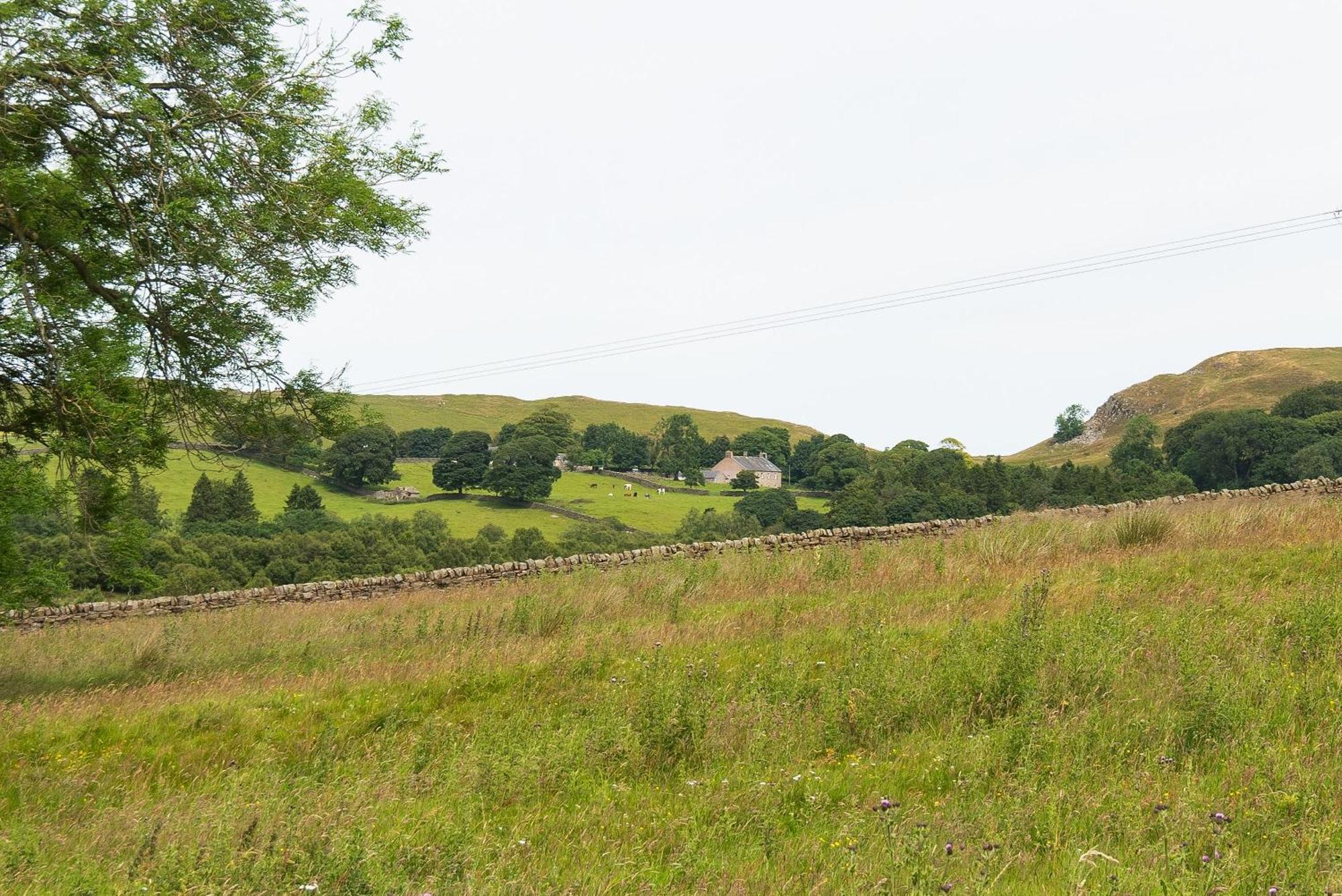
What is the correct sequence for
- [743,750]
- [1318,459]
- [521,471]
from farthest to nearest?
[521,471] → [1318,459] → [743,750]

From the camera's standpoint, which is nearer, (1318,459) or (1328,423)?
(1318,459)

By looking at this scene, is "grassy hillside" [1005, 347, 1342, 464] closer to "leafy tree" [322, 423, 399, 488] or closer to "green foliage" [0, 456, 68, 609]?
"leafy tree" [322, 423, 399, 488]

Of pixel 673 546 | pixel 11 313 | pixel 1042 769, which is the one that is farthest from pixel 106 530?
pixel 673 546

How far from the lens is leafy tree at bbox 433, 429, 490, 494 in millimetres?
88188

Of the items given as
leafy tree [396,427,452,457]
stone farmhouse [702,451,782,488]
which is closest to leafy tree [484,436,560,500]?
leafy tree [396,427,452,457]

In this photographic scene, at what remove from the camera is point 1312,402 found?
90.4 meters

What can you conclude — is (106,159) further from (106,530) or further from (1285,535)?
(1285,535)

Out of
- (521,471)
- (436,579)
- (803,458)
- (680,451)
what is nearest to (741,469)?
(680,451)

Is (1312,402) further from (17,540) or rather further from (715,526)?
(17,540)

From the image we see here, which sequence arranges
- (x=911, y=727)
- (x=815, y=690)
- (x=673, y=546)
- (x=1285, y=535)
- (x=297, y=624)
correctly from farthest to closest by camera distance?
(x=673, y=546), (x=297, y=624), (x=1285, y=535), (x=815, y=690), (x=911, y=727)

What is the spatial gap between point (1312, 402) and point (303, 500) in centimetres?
9341

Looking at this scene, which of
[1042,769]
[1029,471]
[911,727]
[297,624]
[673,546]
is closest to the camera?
[1042,769]

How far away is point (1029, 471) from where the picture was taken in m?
67.6

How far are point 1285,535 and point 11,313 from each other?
1639 cm
